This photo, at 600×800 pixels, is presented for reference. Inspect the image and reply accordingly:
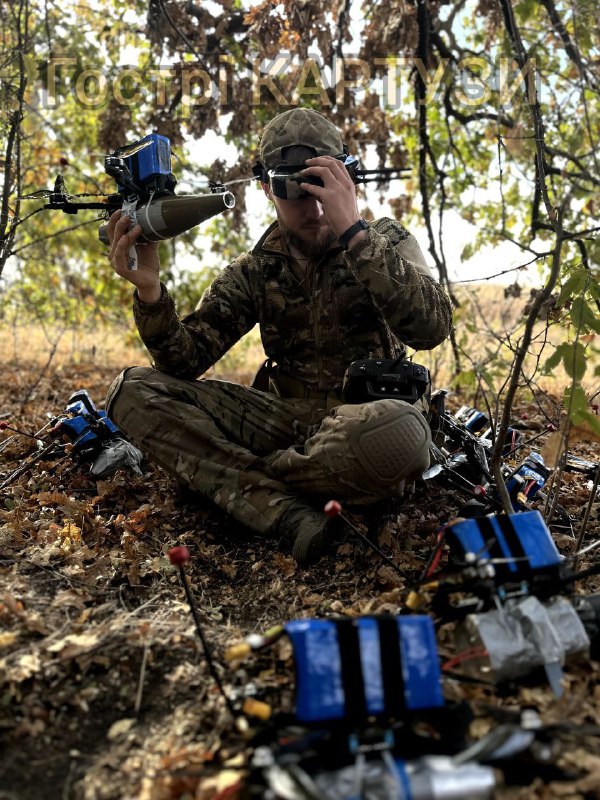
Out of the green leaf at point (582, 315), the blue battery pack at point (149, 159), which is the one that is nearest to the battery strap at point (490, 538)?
the green leaf at point (582, 315)

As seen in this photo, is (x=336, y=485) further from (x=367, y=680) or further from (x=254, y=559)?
(x=367, y=680)

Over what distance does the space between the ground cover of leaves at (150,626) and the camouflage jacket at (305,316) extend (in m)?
0.70

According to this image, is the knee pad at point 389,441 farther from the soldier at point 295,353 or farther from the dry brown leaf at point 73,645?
the dry brown leaf at point 73,645

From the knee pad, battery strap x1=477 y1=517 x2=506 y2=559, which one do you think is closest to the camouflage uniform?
the knee pad

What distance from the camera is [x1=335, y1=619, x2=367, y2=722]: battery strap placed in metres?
1.52

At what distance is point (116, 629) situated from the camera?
198cm

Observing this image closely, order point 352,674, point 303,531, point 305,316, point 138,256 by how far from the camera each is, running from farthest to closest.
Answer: point 305,316, point 138,256, point 303,531, point 352,674

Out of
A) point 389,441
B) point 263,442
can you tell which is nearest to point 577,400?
point 389,441

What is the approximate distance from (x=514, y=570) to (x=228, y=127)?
4636 mm

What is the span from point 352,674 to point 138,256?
1.99m

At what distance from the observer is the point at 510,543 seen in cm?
184

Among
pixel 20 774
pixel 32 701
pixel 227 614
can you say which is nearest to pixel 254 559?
pixel 227 614

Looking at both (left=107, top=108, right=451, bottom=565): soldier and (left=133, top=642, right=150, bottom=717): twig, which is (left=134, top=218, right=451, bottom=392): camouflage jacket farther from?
(left=133, top=642, right=150, bottom=717): twig

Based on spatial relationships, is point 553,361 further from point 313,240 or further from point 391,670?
point 313,240
